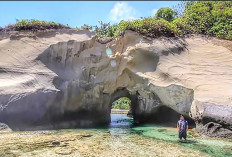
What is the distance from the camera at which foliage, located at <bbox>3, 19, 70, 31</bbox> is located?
16.8 meters

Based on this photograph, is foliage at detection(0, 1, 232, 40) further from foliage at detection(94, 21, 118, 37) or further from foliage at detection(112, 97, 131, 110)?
foliage at detection(112, 97, 131, 110)

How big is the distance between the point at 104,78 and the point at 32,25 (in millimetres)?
5130

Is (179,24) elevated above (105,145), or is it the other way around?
(179,24)

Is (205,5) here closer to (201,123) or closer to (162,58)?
(162,58)

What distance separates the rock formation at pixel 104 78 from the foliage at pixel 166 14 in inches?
258

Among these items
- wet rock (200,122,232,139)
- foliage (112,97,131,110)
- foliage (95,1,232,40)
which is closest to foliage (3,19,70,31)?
foliage (95,1,232,40)

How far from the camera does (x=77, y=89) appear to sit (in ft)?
54.9

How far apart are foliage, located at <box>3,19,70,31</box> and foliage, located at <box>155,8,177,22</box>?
10.0m

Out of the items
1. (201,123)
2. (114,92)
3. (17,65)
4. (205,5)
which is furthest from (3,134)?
(205,5)

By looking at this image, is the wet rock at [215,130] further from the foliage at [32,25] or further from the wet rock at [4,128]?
the foliage at [32,25]

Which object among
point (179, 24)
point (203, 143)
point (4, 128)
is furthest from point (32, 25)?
point (203, 143)

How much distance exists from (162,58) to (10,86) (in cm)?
835

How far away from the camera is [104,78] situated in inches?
693

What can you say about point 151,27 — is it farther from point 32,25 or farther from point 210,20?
point 32,25
